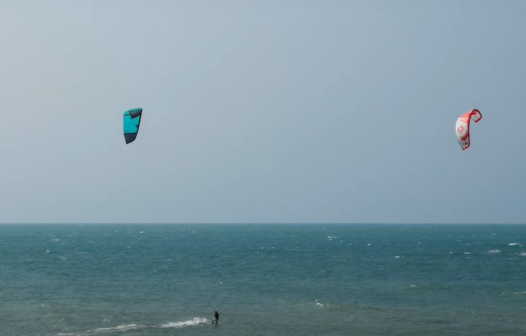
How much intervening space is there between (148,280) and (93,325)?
2217cm

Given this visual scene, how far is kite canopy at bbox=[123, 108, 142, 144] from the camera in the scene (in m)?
34.4

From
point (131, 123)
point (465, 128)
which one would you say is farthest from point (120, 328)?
point (465, 128)

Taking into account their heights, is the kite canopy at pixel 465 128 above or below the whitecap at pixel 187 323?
above

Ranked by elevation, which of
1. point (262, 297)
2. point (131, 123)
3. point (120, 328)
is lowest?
point (120, 328)

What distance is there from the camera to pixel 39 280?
2318 inches

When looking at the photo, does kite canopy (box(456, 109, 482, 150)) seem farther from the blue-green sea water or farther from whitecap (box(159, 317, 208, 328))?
whitecap (box(159, 317, 208, 328))

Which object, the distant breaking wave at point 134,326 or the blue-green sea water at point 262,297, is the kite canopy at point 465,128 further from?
the distant breaking wave at point 134,326

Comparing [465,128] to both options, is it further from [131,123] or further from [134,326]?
[134,326]

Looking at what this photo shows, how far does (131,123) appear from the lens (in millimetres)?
34688

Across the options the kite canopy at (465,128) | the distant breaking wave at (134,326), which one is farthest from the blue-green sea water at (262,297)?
the kite canopy at (465,128)

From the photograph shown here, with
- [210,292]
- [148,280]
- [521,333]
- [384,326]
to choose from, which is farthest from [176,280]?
[521,333]

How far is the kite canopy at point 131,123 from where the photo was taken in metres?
34.4

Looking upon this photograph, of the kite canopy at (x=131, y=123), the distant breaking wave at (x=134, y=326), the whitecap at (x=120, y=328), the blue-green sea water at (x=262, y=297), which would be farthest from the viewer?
the blue-green sea water at (x=262, y=297)

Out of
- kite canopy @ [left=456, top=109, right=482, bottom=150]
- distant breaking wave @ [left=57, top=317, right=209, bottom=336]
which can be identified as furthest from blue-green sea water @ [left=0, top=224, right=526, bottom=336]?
kite canopy @ [left=456, top=109, right=482, bottom=150]
